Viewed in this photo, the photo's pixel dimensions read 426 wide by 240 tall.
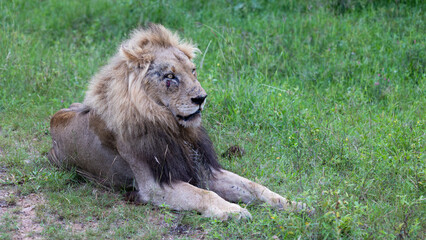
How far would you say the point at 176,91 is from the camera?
4082mm

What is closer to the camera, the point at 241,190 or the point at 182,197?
the point at 182,197

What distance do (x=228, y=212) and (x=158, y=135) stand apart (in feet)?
2.60

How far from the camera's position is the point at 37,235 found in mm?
3717

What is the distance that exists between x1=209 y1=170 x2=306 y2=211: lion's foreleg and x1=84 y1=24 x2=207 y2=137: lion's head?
1.70ft

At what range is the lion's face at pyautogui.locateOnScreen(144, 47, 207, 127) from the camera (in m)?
4.06

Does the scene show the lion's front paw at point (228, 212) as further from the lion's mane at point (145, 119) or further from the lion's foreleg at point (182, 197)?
the lion's mane at point (145, 119)

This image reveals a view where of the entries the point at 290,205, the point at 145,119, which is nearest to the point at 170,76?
the point at 145,119

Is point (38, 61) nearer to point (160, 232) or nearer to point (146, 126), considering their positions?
point (146, 126)

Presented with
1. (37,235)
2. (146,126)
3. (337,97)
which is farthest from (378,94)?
(37,235)

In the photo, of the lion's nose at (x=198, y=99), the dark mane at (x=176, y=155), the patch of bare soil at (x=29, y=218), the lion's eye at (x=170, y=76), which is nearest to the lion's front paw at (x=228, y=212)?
the dark mane at (x=176, y=155)

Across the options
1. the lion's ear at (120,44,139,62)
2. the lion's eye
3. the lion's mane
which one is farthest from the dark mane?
the lion's ear at (120,44,139,62)

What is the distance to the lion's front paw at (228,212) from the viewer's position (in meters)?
3.76

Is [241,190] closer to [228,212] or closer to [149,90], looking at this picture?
[228,212]

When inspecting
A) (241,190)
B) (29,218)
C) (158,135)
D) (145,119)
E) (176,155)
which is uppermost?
(145,119)
